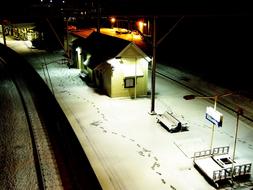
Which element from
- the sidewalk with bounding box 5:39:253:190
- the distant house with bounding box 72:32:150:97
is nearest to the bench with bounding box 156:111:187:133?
the sidewalk with bounding box 5:39:253:190

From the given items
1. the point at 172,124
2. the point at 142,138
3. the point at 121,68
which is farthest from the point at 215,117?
the point at 121,68

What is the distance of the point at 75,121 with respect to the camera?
17219mm

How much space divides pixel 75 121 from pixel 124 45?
23.0 feet

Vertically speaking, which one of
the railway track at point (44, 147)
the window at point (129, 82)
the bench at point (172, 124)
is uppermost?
the window at point (129, 82)

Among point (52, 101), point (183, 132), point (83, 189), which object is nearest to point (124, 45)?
point (52, 101)

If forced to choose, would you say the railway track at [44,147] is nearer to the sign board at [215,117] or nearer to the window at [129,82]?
the window at [129,82]

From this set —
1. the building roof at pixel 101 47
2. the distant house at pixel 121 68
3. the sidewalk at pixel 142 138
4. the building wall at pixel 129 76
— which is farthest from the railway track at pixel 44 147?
the building roof at pixel 101 47

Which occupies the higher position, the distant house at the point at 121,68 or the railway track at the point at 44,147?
the distant house at the point at 121,68

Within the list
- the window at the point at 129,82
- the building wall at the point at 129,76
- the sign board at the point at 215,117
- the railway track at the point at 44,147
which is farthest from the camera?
the window at the point at 129,82

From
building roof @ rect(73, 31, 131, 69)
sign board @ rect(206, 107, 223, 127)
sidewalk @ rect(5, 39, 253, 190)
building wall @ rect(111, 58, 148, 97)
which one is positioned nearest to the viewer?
sidewalk @ rect(5, 39, 253, 190)

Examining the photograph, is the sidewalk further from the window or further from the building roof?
the building roof

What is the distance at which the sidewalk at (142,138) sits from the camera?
38.7 feet

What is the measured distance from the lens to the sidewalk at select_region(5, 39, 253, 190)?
1180 cm

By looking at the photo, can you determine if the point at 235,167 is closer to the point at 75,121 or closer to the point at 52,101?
the point at 75,121
